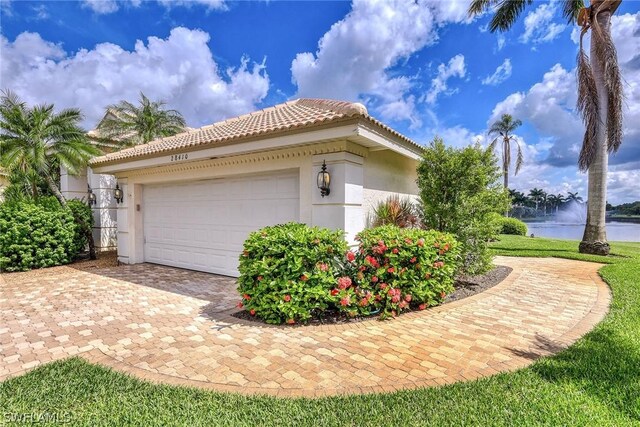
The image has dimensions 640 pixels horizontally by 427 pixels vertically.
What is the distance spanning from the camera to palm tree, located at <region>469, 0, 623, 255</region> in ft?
38.0

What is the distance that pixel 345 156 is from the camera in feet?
21.0

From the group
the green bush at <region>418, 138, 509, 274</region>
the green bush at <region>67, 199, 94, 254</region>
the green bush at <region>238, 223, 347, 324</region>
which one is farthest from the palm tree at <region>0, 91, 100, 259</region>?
the green bush at <region>418, 138, 509, 274</region>

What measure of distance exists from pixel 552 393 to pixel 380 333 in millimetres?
2204

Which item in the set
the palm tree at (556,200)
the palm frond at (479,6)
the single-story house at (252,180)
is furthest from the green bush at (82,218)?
the palm tree at (556,200)

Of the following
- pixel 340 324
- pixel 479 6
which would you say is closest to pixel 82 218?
pixel 340 324

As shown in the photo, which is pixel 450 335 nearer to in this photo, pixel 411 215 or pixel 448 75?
pixel 411 215

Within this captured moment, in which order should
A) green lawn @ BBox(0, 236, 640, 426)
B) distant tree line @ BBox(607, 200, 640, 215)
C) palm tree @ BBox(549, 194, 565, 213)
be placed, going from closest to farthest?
green lawn @ BBox(0, 236, 640, 426) < distant tree line @ BBox(607, 200, 640, 215) < palm tree @ BBox(549, 194, 565, 213)

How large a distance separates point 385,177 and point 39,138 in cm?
1247

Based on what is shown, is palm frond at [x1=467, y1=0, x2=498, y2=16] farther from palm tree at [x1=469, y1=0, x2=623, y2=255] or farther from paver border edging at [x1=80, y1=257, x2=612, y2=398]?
paver border edging at [x1=80, y1=257, x2=612, y2=398]

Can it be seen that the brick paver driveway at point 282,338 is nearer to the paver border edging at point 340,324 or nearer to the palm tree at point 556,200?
the paver border edging at point 340,324

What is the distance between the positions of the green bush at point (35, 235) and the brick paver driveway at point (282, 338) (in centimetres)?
361

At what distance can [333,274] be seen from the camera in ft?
17.7

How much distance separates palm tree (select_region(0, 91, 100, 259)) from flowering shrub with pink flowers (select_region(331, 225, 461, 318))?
38.9 feet

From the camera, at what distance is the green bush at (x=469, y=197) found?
7.53 meters
